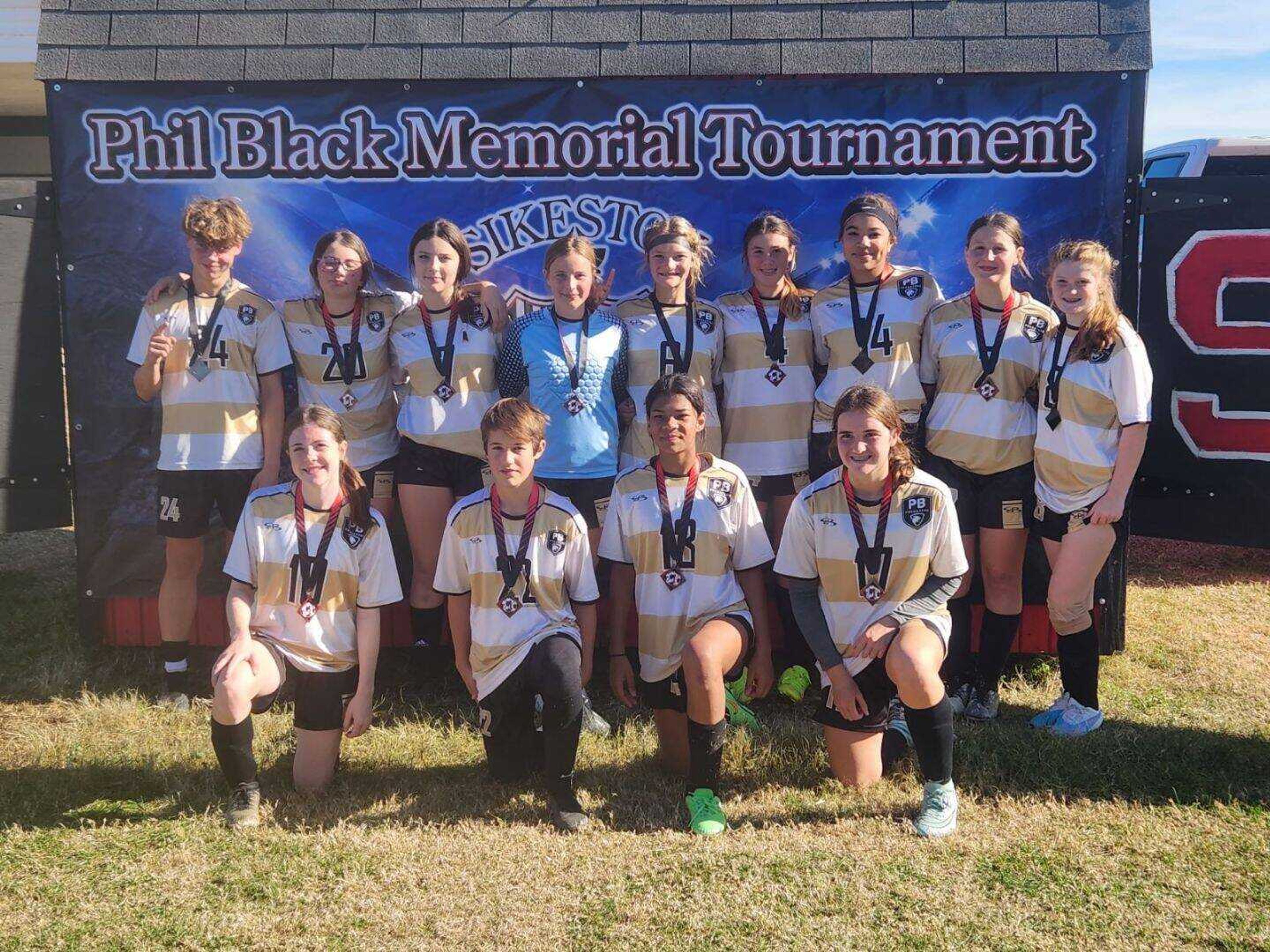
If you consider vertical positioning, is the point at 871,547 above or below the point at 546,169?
below

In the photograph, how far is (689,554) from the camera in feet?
12.6

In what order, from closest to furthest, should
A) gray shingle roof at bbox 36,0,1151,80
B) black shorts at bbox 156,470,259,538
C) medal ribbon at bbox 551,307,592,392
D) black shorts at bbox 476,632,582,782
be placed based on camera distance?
black shorts at bbox 476,632,582,782 < medal ribbon at bbox 551,307,592,392 < black shorts at bbox 156,470,259,538 < gray shingle roof at bbox 36,0,1151,80

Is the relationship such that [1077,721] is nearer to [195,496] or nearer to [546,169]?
[546,169]

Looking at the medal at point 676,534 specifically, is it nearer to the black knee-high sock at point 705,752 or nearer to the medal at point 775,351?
the black knee-high sock at point 705,752

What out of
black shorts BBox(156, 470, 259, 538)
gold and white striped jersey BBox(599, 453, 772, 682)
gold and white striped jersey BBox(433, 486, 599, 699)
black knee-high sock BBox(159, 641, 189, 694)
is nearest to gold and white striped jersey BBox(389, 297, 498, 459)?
gold and white striped jersey BBox(433, 486, 599, 699)

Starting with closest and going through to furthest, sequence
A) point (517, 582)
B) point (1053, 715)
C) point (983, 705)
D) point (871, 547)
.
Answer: point (871, 547), point (517, 582), point (1053, 715), point (983, 705)

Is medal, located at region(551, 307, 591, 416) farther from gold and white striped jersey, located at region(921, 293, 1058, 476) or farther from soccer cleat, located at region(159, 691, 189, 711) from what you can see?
soccer cleat, located at region(159, 691, 189, 711)

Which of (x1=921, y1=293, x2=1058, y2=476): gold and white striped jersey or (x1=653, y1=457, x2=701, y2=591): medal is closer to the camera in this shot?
(x1=653, y1=457, x2=701, y2=591): medal

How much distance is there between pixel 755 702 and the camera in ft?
15.8

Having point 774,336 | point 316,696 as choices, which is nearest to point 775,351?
point 774,336

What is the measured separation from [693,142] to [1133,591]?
367cm

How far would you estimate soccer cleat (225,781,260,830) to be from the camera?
3600mm

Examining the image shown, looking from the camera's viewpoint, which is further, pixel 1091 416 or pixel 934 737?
pixel 1091 416

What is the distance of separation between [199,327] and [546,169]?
1.69 meters
